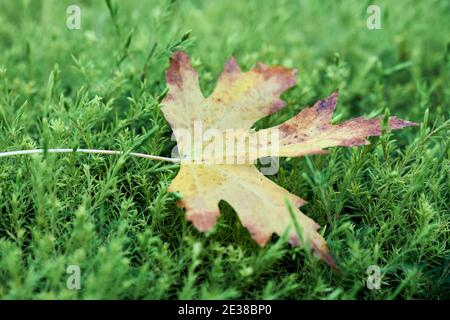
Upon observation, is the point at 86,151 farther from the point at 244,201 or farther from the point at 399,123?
the point at 399,123

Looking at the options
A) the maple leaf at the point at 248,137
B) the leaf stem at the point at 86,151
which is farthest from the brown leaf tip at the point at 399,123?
the leaf stem at the point at 86,151

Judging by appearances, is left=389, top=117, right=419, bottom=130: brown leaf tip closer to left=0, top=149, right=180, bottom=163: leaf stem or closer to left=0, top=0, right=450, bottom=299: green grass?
left=0, top=0, right=450, bottom=299: green grass

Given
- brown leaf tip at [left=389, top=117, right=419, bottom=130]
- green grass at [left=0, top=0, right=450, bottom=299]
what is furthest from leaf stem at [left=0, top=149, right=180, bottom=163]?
brown leaf tip at [left=389, top=117, right=419, bottom=130]

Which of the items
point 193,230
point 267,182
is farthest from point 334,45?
point 193,230

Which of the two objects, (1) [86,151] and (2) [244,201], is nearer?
(2) [244,201]

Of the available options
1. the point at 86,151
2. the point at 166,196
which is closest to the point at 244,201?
the point at 166,196

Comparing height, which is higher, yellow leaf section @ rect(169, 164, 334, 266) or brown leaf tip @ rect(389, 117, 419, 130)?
brown leaf tip @ rect(389, 117, 419, 130)
